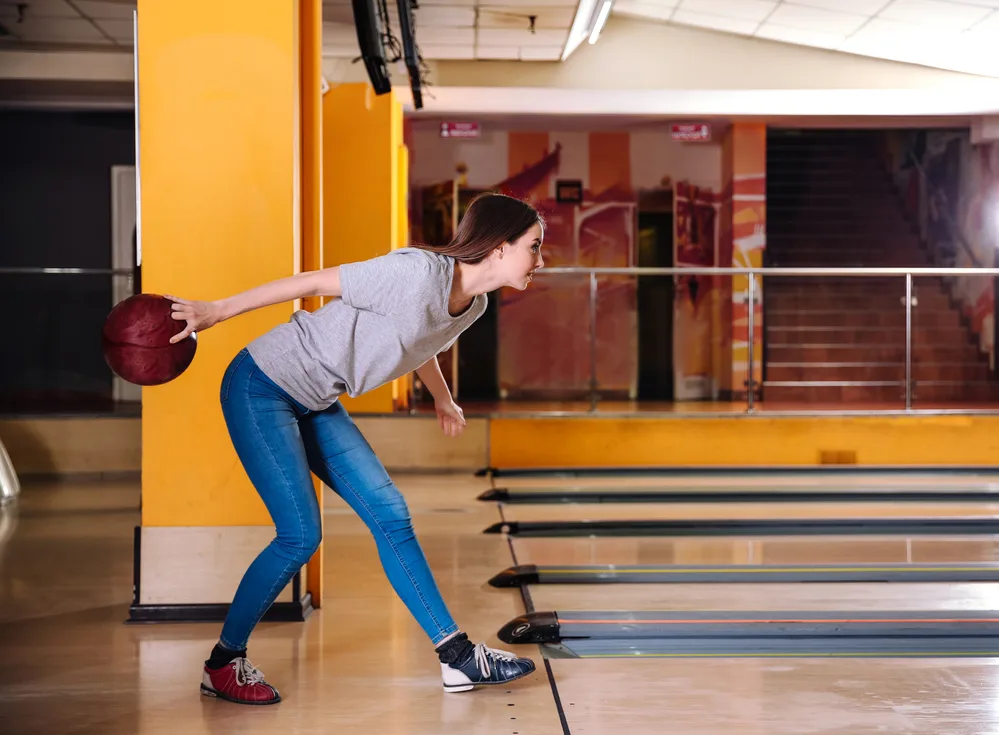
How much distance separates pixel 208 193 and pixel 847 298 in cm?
765

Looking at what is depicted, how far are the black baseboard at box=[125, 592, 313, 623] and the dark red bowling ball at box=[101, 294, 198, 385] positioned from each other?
117 centimetres

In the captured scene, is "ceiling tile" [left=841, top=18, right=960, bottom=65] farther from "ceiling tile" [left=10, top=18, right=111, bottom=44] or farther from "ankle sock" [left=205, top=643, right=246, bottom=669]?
"ankle sock" [left=205, top=643, right=246, bottom=669]

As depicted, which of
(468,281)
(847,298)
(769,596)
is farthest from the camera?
(847,298)

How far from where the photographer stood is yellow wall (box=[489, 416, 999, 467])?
664cm

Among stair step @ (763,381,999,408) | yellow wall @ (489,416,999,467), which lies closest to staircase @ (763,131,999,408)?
stair step @ (763,381,999,408)

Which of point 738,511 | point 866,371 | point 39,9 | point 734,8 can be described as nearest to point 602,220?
point 734,8

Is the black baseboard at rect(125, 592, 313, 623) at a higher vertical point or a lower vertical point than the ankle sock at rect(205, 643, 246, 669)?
lower

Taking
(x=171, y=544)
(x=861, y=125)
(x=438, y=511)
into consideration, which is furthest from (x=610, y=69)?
(x=171, y=544)

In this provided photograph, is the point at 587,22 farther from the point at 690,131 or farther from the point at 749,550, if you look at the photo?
the point at 749,550

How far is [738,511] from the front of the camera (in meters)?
5.06

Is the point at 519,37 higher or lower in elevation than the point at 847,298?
higher

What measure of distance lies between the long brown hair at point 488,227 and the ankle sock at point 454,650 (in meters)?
0.90

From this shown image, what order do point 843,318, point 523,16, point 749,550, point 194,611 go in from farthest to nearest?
point 843,318 < point 523,16 < point 749,550 < point 194,611

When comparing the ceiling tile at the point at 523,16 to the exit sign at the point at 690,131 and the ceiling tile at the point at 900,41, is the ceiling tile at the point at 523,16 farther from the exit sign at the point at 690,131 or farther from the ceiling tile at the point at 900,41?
the exit sign at the point at 690,131
